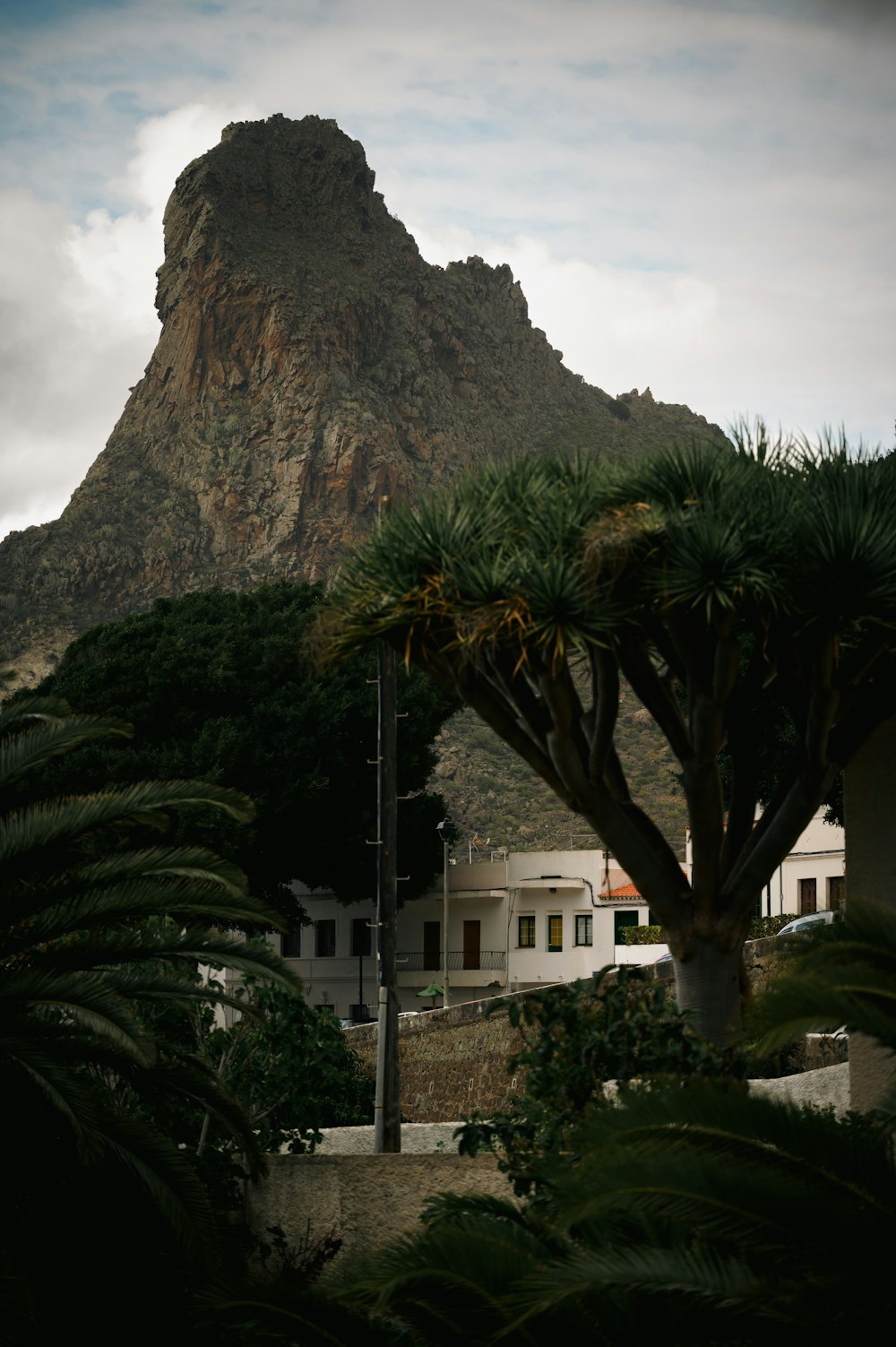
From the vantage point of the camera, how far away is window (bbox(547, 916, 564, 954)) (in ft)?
175

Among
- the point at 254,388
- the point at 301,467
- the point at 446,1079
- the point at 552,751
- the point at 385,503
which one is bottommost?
the point at 446,1079

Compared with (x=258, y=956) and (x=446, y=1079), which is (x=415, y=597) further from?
(x=446, y=1079)

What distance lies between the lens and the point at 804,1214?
6.48m

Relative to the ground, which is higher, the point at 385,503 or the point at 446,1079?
the point at 385,503

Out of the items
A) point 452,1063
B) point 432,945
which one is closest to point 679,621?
point 452,1063

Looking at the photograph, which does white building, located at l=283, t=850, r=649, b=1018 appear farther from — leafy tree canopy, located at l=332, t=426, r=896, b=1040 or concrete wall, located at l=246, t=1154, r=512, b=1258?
leafy tree canopy, located at l=332, t=426, r=896, b=1040

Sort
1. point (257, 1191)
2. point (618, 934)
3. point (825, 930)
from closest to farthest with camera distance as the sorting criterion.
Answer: point (825, 930)
point (257, 1191)
point (618, 934)

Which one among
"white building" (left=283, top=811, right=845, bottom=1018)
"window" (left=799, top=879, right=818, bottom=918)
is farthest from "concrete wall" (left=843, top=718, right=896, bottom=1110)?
"white building" (left=283, top=811, right=845, bottom=1018)

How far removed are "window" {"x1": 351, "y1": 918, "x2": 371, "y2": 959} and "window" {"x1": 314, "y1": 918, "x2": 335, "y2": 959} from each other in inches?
37.0

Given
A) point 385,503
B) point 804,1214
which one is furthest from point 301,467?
point 804,1214

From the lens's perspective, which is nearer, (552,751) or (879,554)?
(879,554)

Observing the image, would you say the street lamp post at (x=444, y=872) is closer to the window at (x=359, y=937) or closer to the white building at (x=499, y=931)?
the white building at (x=499, y=931)

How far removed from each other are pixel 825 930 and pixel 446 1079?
2299 centimetres

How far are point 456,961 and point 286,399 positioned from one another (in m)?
72.5
